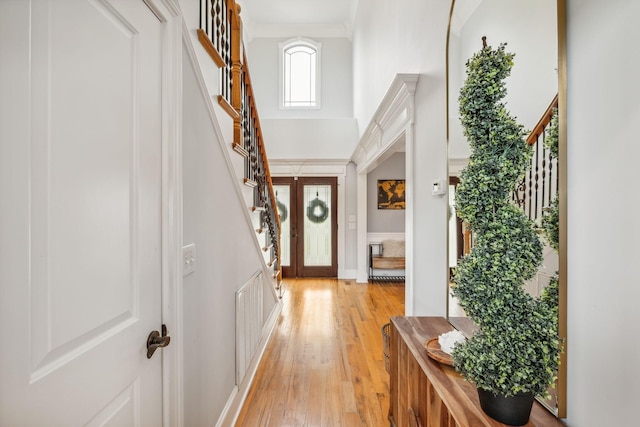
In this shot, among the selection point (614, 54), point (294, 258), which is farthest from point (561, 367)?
point (294, 258)

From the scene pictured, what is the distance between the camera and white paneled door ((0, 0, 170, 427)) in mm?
587

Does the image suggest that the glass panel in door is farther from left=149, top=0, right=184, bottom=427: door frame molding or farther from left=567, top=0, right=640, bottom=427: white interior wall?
left=567, top=0, right=640, bottom=427: white interior wall

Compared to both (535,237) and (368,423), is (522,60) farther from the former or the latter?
(368,423)

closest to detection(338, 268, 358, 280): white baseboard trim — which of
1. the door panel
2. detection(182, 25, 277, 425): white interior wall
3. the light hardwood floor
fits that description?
the door panel

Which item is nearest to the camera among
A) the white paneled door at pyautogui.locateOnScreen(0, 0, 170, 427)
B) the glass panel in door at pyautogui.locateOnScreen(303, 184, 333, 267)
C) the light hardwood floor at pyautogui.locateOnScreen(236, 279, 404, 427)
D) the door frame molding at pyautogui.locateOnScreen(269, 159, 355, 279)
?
the white paneled door at pyautogui.locateOnScreen(0, 0, 170, 427)

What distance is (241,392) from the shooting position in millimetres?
2074

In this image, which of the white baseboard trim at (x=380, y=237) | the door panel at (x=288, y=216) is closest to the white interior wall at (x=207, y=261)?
the door panel at (x=288, y=216)

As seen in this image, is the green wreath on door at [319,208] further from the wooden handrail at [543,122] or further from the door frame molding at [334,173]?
the wooden handrail at [543,122]

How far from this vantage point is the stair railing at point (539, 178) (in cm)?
90

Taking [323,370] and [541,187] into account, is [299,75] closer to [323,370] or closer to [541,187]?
[323,370]

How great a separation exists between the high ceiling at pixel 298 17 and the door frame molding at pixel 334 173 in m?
2.83

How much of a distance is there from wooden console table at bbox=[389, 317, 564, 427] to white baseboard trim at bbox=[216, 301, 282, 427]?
94 centimetres

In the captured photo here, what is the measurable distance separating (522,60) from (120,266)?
1.42 m

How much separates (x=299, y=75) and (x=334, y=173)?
235 cm
